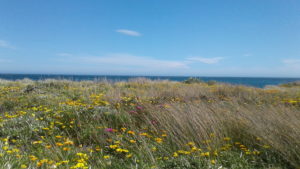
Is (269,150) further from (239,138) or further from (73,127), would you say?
(73,127)

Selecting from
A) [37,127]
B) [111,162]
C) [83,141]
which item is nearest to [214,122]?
[111,162]

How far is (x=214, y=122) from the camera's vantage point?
14.7 feet

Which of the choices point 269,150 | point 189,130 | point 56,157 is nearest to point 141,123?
point 189,130

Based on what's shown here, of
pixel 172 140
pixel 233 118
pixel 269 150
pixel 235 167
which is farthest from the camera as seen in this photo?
pixel 233 118

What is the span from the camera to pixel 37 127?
15.2 ft

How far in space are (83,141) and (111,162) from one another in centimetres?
129

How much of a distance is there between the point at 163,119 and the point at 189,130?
28.4 inches

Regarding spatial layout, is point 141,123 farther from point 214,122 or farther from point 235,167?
point 235,167

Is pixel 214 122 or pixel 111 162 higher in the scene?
pixel 214 122

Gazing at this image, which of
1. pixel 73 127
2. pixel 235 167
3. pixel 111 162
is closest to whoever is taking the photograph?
pixel 235 167

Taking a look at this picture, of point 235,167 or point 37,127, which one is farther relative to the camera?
point 37,127

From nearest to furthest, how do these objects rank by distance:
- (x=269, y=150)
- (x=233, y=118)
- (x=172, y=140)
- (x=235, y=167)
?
(x=235, y=167) → (x=269, y=150) → (x=172, y=140) → (x=233, y=118)

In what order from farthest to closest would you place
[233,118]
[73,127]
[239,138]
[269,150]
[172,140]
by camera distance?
[73,127]
[233,118]
[239,138]
[172,140]
[269,150]

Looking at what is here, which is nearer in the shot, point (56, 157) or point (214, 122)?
point (56, 157)
